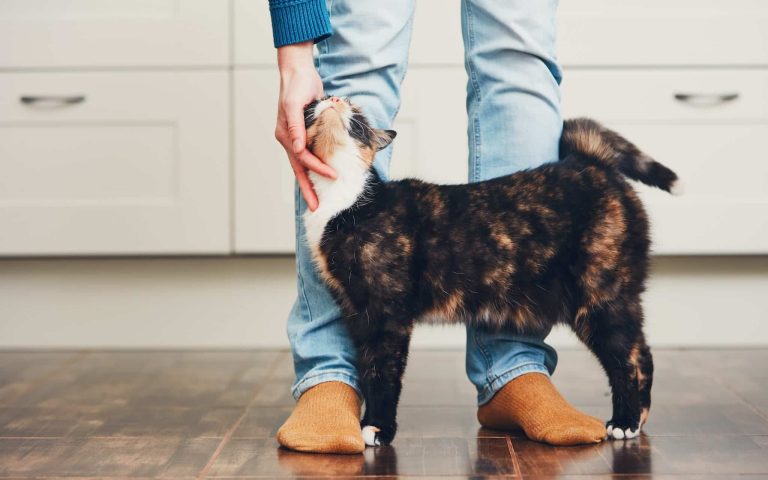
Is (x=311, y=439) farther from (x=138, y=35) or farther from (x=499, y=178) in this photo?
(x=138, y=35)

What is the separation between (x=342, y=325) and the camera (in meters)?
1.37

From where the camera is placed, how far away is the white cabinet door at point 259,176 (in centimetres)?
214

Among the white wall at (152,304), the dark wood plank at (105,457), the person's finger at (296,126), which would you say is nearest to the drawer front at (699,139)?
the white wall at (152,304)

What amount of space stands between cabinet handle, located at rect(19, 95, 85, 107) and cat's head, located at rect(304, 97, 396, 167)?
111cm

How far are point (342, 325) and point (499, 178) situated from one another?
32 centimetres

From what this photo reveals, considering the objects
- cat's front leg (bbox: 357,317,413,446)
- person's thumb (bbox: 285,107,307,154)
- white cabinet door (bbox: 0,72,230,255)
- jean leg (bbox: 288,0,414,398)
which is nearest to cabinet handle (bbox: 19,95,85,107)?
white cabinet door (bbox: 0,72,230,255)

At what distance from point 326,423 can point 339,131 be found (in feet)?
1.33

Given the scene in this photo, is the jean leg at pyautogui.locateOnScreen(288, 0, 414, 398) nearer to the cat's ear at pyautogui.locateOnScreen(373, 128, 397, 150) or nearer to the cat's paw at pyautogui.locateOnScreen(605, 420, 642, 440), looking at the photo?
the cat's ear at pyautogui.locateOnScreen(373, 128, 397, 150)

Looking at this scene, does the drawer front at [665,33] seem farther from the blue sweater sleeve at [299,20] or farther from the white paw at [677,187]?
the blue sweater sleeve at [299,20]

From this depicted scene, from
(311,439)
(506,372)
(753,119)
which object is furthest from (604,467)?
(753,119)

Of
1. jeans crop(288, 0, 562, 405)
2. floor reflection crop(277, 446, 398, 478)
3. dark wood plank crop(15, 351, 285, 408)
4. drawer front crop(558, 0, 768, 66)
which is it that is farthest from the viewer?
drawer front crop(558, 0, 768, 66)

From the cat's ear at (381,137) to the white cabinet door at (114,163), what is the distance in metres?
0.95

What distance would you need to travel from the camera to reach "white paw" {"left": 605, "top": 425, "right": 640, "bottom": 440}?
1279mm

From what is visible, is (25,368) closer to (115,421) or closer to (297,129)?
(115,421)
